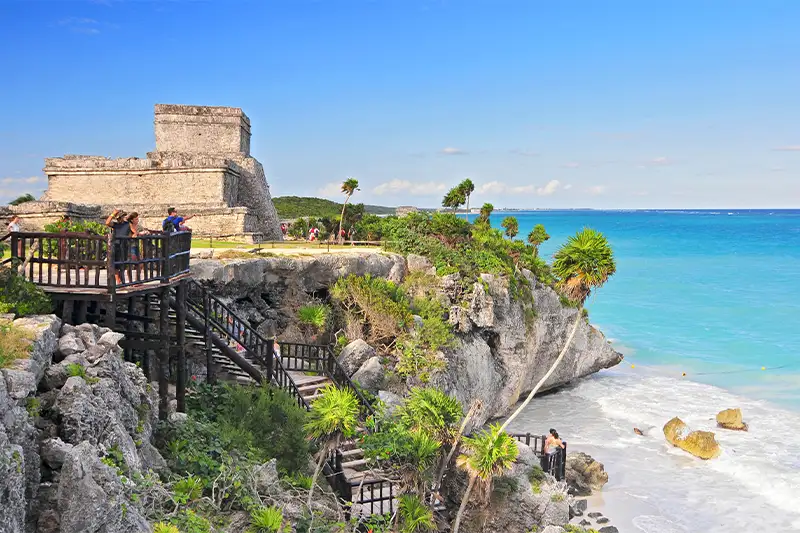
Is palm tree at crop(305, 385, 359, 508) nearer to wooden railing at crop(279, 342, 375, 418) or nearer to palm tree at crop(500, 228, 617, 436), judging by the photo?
wooden railing at crop(279, 342, 375, 418)

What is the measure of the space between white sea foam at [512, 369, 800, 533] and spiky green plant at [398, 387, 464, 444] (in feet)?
21.7

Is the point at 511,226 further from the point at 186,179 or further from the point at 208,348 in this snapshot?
the point at 208,348

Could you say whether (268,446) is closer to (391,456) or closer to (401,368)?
(391,456)

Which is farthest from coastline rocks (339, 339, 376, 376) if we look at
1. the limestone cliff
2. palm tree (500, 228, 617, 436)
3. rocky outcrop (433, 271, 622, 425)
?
palm tree (500, 228, 617, 436)

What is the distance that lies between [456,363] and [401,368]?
8.48 feet

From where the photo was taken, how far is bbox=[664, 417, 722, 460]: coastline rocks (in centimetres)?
2267

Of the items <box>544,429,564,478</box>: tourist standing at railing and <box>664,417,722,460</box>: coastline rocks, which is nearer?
<box>544,429,564,478</box>: tourist standing at railing


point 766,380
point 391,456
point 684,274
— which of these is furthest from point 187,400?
point 684,274

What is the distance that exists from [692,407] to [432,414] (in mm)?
18611

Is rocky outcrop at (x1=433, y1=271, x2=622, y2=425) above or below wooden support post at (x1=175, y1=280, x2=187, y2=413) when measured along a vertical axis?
below

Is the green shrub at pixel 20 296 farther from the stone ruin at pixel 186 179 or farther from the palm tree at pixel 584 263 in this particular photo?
the stone ruin at pixel 186 179

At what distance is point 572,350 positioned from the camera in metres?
30.2

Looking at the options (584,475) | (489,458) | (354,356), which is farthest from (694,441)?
(489,458)

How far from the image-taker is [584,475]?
2014 cm
